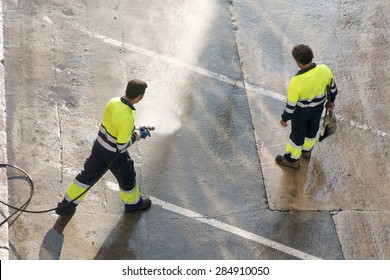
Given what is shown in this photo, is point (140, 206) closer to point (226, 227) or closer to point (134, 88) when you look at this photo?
point (226, 227)

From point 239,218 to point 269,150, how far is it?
1356mm

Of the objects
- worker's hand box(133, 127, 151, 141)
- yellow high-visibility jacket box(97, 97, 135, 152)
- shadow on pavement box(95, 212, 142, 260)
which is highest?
yellow high-visibility jacket box(97, 97, 135, 152)

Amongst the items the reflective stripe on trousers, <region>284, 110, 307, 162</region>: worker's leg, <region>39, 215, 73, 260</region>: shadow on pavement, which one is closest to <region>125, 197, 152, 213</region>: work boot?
the reflective stripe on trousers

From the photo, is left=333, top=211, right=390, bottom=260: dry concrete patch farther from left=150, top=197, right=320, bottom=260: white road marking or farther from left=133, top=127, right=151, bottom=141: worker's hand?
left=133, top=127, right=151, bottom=141: worker's hand

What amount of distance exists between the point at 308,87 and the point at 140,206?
8.49 ft

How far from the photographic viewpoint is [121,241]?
8.20 meters

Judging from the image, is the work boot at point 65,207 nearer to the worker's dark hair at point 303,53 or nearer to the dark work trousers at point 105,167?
the dark work trousers at point 105,167

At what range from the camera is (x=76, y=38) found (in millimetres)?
10641

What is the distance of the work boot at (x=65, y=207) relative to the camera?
8161 millimetres

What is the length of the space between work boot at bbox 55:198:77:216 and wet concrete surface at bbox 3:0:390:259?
0.09 metres

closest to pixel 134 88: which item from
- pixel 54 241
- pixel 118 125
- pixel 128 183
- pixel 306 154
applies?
pixel 118 125

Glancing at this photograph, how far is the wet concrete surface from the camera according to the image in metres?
8.38

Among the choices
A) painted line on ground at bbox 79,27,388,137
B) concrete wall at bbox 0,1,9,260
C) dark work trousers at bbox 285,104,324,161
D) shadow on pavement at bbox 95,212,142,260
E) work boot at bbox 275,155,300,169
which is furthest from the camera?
painted line on ground at bbox 79,27,388,137

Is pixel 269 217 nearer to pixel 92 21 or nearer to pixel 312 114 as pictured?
pixel 312 114
